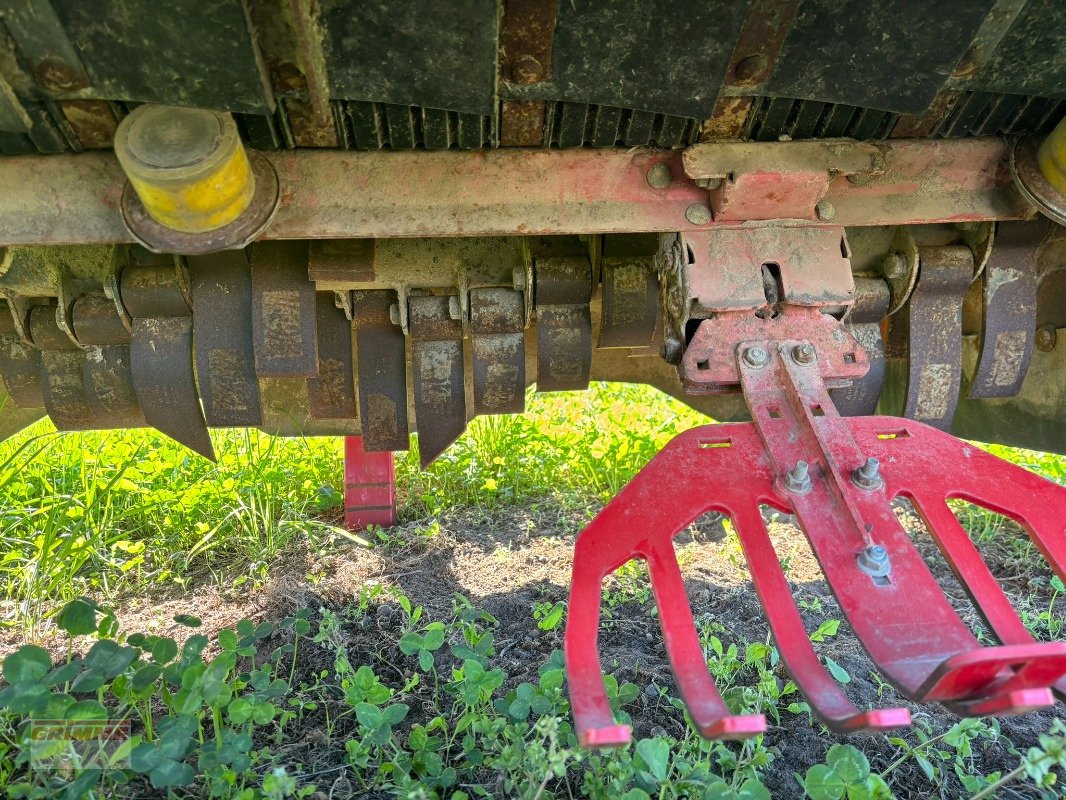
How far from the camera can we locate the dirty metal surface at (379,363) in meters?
1.84

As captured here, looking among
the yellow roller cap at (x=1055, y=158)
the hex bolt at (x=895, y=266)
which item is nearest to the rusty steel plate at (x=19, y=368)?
the hex bolt at (x=895, y=266)

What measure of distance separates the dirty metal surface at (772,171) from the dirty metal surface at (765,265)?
4 cm

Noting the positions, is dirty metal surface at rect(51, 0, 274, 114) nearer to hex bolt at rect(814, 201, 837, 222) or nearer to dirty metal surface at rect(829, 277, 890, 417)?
hex bolt at rect(814, 201, 837, 222)

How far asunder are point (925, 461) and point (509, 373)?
0.83 m

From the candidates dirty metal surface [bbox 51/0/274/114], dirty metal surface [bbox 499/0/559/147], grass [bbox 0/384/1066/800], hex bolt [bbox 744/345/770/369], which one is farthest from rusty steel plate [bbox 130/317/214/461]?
hex bolt [bbox 744/345/770/369]

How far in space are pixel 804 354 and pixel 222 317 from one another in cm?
109

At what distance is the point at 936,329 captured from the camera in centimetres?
179

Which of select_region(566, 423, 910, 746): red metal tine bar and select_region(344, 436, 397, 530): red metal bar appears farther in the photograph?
select_region(344, 436, 397, 530): red metal bar

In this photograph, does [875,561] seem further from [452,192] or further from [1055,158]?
[452,192]

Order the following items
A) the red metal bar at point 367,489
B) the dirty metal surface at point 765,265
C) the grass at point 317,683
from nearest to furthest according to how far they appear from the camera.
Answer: the grass at point 317,683 → the dirty metal surface at point 765,265 → the red metal bar at point 367,489

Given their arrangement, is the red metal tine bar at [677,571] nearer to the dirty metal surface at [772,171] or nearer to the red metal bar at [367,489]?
the dirty metal surface at [772,171]

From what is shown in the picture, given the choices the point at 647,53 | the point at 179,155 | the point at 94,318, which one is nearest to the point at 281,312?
the point at 94,318

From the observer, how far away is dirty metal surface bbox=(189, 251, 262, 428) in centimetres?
169

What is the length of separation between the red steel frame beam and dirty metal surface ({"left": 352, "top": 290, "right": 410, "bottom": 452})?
392mm
